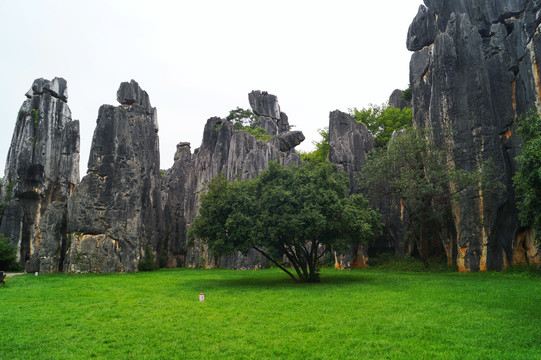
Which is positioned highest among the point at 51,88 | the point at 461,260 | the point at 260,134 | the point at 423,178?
the point at 51,88

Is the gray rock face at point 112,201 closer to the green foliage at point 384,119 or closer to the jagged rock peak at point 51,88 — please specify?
the jagged rock peak at point 51,88

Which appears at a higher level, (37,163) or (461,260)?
(37,163)

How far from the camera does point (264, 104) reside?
64500 millimetres

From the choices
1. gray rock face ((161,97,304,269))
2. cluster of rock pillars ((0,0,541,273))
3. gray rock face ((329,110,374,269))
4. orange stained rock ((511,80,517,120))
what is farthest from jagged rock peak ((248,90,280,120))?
orange stained rock ((511,80,517,120))

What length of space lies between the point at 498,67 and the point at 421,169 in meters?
8.53

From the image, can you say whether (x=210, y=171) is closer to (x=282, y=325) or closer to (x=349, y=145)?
(x=349, y=145)

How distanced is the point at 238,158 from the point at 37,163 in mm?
20872

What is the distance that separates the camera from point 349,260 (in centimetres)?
3031

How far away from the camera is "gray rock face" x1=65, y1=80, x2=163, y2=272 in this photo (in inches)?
1141

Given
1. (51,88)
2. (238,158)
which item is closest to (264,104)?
(238,158)

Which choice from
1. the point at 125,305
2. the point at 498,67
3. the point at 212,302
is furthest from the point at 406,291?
the point at 498,67

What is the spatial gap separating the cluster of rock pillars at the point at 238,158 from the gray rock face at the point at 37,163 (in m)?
0.11

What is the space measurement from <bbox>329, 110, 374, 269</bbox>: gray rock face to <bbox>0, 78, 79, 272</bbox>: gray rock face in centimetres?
2741

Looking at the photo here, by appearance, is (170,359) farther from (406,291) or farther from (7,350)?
(406,291)
